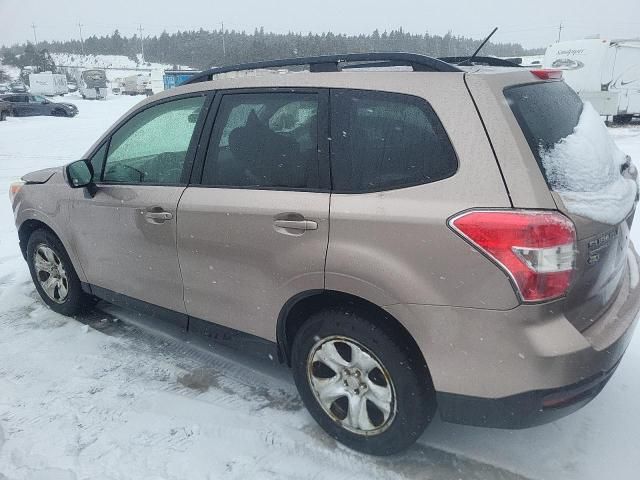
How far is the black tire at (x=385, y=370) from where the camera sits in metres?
2.26

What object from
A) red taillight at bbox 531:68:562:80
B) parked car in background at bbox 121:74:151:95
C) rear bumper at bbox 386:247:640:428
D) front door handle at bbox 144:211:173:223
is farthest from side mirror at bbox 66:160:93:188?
parked car in background at bbox 121:74:151:95

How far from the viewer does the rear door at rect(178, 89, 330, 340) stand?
2420mm

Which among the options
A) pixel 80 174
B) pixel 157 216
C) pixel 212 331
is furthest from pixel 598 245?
pixel 80 174

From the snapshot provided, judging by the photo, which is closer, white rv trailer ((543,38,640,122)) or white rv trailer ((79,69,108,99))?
white rv trailer ((543,38,640,122))

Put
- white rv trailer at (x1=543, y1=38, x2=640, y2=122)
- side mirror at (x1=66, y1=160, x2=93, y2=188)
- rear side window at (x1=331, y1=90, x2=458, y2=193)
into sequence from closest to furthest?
rear side window at (x1=331, y1=90, x2=458, y2=193) → side mirror at (x1=66, y1=160, x2=93, y2=188) → white rv trailer at (x1=543, y1=38, x2=640, y2=122)

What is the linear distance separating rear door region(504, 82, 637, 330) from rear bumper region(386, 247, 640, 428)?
0.12 metres

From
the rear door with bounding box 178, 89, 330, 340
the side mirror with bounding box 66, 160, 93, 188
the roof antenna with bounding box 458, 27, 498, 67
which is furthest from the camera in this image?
the side mirror with bounding box 66, 160, 93, 188

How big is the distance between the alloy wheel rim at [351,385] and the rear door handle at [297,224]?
526 mm

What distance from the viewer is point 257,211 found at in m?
2.55

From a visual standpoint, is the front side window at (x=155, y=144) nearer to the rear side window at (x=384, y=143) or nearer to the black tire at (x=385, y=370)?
the rear side window at (x=384, y=143)

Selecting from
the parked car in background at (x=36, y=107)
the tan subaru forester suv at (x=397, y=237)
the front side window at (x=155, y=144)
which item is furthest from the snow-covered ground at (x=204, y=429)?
the parked car in background at (x=36, y=107)

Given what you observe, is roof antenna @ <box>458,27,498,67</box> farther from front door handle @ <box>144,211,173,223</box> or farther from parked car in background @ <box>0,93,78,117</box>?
parked car in background @ <box>0,93,78,117</box>

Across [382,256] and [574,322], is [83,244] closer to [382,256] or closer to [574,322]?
[382,256]

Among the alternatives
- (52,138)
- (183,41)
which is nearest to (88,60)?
(183,41)
